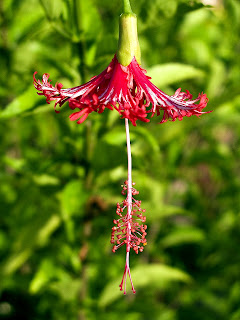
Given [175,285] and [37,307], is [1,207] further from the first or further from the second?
[175,285]

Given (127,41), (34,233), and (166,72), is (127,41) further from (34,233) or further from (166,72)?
(34,233)

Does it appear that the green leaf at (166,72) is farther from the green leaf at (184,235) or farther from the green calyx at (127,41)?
the green leaf at (184,235)

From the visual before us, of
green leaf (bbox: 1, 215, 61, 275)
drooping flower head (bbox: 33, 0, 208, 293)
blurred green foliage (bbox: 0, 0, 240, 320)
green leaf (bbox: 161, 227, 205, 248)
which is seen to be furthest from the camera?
green leaf (bbox: 161, 227, 205, 248)

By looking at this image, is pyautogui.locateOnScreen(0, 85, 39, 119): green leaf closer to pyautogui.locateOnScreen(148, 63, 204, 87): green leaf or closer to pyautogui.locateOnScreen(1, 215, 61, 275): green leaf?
pyautogui.locateOnScreen(148, 63, 204, 87): green leaf

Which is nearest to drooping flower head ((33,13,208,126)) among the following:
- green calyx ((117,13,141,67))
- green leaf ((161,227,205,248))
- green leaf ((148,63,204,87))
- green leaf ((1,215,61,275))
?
green calyx ((117,13,141,67))

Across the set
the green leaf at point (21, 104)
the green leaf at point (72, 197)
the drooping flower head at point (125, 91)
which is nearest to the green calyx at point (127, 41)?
the drooping flower head at point (125, 91)

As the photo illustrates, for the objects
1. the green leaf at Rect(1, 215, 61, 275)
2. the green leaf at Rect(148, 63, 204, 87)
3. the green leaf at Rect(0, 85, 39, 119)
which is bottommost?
the green leaf at Rect(1, 215, 61, 275)

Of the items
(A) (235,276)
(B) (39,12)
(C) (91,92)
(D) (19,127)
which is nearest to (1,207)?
(D) (19,127)

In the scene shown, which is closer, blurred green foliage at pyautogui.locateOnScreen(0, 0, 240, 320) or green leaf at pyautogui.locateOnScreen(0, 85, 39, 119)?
green leaf at pyautogui.locateOnScreen(0, 85, 39, 119)
